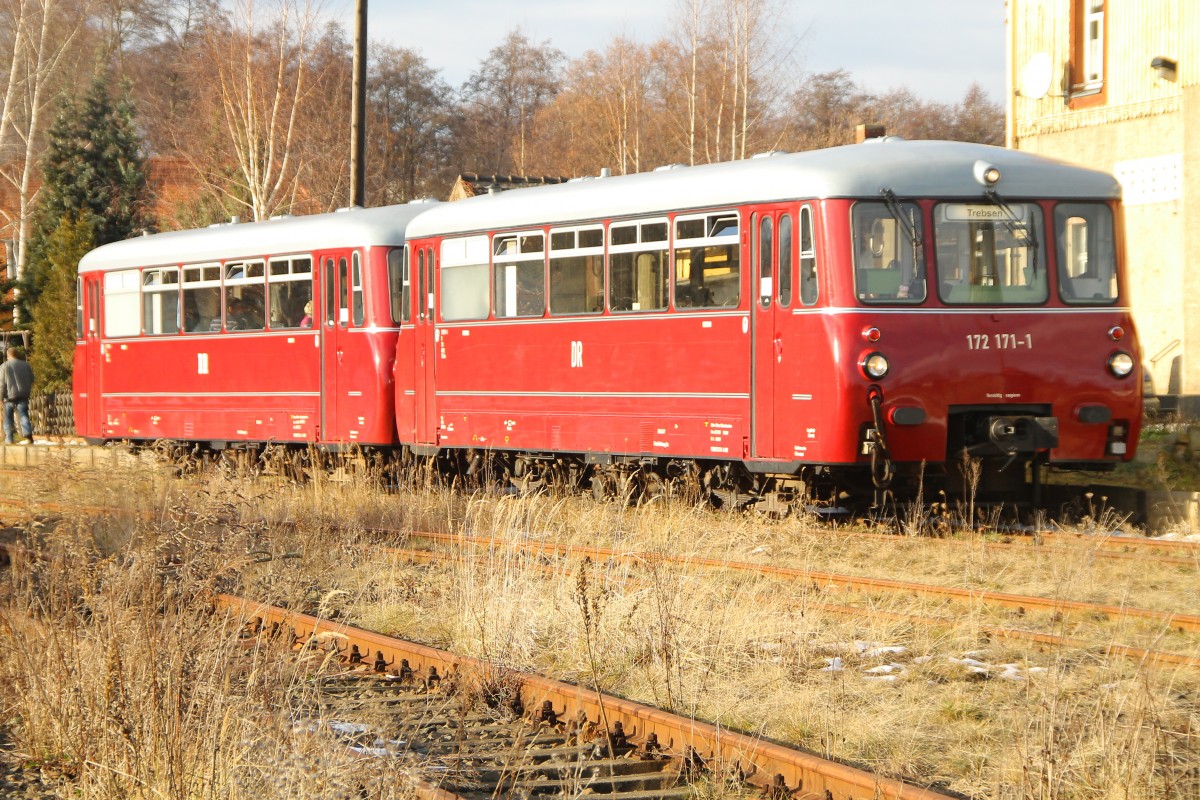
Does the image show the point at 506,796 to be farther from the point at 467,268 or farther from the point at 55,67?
the point at 55,67

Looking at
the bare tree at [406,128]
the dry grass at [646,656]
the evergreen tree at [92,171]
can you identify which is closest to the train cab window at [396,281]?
the dry grass at [646,656]

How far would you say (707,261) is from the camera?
13047mm

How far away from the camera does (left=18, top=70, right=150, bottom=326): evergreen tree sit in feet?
157

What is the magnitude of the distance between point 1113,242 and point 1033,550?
3079 mm

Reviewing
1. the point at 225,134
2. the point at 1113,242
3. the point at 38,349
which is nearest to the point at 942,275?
the point at 1113,242

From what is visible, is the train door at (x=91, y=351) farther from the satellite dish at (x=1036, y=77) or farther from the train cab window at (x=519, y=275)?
the satellite dish at (x=1036, y=77)

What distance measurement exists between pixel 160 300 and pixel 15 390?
7.34 meters

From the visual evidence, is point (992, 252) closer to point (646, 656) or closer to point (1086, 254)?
point (1086, 254)

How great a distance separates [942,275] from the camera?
40.0ft

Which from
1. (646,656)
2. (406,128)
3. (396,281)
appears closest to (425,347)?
(396,281)

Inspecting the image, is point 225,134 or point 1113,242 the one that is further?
point 225,134

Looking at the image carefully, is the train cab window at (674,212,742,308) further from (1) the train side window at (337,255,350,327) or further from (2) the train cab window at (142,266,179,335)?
(2) the train cab window at (142,266,179,335)

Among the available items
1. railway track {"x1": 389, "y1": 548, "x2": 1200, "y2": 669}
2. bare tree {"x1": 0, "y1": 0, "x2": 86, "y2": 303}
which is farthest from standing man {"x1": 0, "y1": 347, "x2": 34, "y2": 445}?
railway track {"x1": 389, "y1": 548, "x2": 1200, "y2": 669}

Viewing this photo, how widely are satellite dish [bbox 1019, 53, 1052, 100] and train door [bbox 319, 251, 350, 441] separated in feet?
44.5
